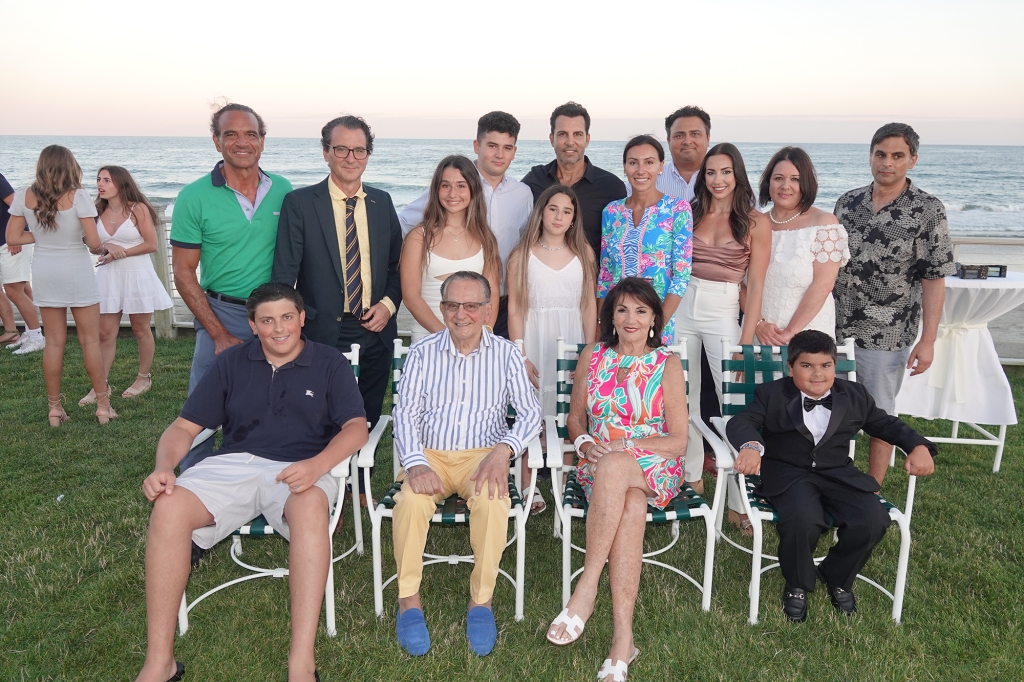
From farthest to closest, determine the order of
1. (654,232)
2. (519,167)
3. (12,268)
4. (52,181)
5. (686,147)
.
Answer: (519,167)
(12,268)
(52,181)
(686,147)
(654,232)

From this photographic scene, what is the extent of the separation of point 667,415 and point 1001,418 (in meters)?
2.97

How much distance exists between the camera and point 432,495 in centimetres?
277

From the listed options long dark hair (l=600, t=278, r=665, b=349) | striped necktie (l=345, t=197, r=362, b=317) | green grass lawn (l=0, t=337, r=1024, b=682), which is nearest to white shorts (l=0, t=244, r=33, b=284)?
green grass lawn (l=0, t=337, r=1024, b=682)

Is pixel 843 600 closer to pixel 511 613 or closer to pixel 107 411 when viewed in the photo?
pixel 511 613

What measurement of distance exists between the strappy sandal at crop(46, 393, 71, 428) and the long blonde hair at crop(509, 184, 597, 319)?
12.8ft

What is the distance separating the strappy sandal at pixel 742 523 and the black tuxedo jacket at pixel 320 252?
7.42ft

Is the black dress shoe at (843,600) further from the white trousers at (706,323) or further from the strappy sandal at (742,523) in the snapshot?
the white trousers at (706,323)

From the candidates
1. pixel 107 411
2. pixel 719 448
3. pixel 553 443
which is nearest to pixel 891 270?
pixel 719 448

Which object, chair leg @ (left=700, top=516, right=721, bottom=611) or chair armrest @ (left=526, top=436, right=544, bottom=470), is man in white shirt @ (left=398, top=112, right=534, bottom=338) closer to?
chair armrest @ (left=526, top=436, right=544, bottom=470)

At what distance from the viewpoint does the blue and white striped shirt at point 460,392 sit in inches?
122

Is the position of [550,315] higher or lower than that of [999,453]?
higher

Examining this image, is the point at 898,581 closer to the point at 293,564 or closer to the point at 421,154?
the point at 293,564

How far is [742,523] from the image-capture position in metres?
3.65

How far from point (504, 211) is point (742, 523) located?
217 cm
